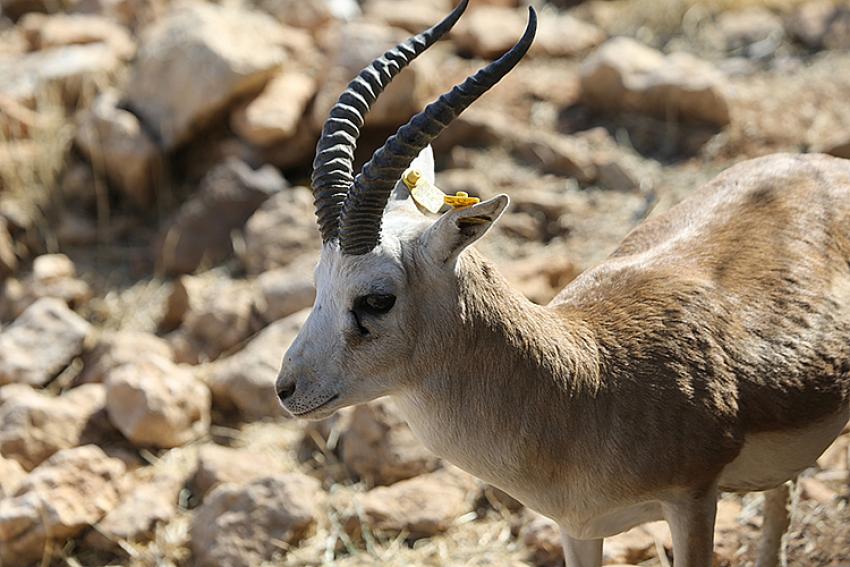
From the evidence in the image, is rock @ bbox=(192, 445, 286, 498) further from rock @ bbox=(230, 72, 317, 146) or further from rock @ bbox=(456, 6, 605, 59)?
rock @ bbox=(456, 6, 605, 59)

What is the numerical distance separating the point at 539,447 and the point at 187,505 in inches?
113

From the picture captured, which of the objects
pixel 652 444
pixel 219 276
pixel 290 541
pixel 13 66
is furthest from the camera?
pixel 13 66

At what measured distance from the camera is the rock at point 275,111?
28.2 ft

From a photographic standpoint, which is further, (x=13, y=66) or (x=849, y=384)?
(x=13, y=66)

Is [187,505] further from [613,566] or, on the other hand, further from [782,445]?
[782,445]

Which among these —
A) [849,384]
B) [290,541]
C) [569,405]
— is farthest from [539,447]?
[290,541]

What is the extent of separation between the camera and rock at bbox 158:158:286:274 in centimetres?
842

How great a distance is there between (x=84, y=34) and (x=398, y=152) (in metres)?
7.05

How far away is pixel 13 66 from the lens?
9.80m

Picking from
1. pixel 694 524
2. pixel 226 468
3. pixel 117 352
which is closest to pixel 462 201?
pixel 694 524

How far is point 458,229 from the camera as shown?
3814 millimetres

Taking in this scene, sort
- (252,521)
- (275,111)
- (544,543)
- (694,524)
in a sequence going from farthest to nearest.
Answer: (275,111) → (252,521) → (544,543) → (694,524)

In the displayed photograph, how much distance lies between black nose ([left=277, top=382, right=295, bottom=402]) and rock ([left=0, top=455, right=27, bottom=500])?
2776 mm

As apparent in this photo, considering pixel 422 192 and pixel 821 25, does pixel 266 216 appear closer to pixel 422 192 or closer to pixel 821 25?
pixel 422 192
